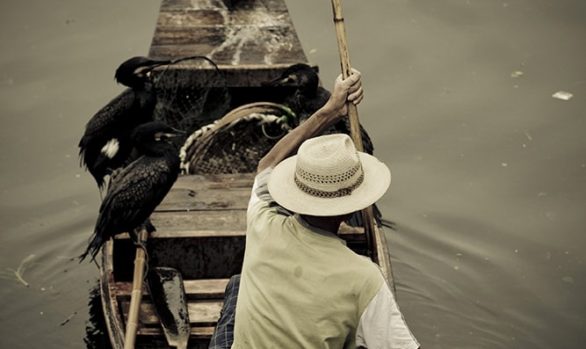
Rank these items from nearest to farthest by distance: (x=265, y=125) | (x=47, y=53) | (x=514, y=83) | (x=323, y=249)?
(x=323, y=249), (x=265, y=125), (x=514, y=83), (x=47, y=53)

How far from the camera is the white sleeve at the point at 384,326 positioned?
2.89 meters

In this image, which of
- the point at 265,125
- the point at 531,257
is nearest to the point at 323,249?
the point at 265,125

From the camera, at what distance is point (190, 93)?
6.44 m

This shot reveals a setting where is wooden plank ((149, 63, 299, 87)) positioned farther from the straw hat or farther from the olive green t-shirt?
the olive green t-shirt

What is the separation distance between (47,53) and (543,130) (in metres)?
5.15

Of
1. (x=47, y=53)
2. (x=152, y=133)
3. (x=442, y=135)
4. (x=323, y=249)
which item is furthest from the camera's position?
(x=47, y=53)

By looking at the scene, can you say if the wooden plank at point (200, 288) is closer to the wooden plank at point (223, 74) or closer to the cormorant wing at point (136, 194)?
the cormorant wing at point (136, 194)

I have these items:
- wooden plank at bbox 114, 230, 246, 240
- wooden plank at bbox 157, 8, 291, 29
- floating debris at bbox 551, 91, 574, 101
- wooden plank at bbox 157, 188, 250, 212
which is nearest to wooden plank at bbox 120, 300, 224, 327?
wooden plank at bbox 114, 230, 246, 240

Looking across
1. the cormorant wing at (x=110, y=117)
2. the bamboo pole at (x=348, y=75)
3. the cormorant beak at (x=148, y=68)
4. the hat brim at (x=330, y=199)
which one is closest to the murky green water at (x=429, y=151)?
the cormorant wing at (x=110, y=117)

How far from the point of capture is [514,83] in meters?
8.83

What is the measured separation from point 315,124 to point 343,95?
19cm

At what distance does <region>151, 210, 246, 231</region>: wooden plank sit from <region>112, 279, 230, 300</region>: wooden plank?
378mm

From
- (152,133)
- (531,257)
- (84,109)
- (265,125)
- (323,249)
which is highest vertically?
(323,249)

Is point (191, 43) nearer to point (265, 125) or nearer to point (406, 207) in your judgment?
point (265, 125)
